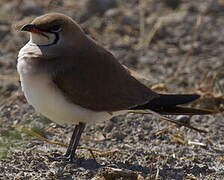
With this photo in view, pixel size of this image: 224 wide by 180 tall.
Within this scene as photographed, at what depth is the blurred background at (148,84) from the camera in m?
5.27

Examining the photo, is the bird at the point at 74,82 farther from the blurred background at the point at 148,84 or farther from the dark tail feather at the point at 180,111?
the blurred background at the point at 148,84

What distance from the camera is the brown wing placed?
17.1 ft

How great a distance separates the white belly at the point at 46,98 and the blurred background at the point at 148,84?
257 mm

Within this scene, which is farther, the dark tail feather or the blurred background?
the dark tail feather

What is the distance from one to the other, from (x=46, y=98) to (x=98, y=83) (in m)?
0.44

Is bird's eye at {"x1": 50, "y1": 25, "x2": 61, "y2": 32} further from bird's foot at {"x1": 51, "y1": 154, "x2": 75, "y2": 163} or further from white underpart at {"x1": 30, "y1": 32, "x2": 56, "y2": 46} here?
bird's foot at {"x1": 51, "y1": 154, "x2": 75, "y2": 163}

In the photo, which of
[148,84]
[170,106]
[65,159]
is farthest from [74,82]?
[148,84]

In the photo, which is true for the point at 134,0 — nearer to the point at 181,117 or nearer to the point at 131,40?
the point at 131,40

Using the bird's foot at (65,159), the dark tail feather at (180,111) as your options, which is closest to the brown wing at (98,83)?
the dark tail feather at (180,111)

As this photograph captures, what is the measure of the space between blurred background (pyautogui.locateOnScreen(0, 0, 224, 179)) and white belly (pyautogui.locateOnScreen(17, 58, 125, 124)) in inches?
10.1

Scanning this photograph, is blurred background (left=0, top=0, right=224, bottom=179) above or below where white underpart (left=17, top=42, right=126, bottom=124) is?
below

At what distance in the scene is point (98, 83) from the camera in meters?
5.35

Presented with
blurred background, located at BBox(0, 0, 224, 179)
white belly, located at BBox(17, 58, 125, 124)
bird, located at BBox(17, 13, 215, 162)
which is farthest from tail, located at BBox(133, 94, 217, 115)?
white belly, located at BBox(17, 58, 125, 124)

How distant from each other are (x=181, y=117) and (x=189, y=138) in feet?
0.96
